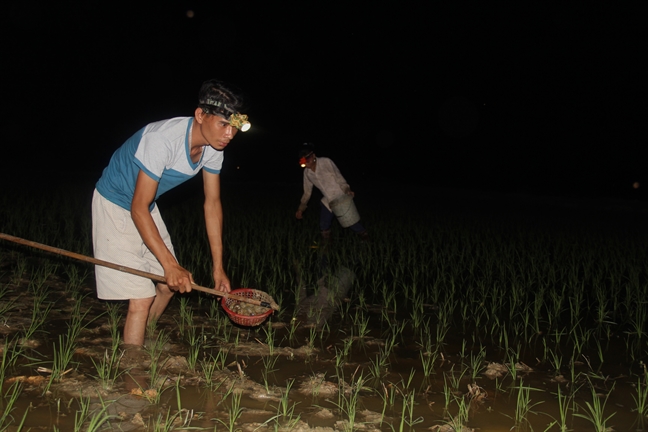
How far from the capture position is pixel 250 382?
2.47 metres

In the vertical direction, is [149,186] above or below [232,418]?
above

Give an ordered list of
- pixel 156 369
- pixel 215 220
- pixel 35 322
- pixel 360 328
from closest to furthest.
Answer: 1. pixel 156 369
2. pixel 215 220
3. pixel 35 322
4. pixel 360 328

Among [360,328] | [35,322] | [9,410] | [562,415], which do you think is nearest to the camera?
[9,410]

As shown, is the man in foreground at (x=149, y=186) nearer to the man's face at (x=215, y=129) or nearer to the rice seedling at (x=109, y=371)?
the man's face at (x=215, y=129)

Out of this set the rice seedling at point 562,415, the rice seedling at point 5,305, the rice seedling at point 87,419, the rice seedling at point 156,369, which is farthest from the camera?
the rice seedling at point 5,305

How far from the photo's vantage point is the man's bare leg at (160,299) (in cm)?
292

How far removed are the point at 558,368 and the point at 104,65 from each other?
30956 mm

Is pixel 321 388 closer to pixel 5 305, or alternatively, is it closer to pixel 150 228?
pixel 150 228

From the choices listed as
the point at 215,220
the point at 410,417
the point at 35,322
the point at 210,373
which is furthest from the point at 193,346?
the point at 410,417

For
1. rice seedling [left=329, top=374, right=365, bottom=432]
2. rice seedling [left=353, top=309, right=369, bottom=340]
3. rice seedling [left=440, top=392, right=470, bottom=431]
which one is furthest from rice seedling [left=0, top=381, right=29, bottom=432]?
rice seedling [left=353, top=309, right=369, bottom=340]

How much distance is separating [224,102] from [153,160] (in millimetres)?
374

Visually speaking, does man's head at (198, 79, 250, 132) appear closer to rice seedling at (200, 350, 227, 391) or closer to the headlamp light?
the headlamp light

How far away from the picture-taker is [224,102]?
2389 mm

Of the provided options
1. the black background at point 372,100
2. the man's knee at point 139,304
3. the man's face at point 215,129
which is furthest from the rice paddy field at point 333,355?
the black background at point 372,100
